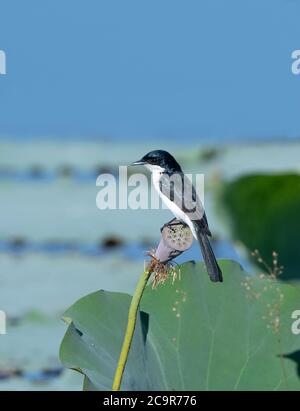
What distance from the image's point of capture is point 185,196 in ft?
5.88

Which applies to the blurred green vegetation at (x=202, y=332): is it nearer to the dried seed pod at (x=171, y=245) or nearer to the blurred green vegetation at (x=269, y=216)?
the dried seed pod at (x=171, y=245)

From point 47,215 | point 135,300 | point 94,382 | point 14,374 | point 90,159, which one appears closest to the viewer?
point 135,300

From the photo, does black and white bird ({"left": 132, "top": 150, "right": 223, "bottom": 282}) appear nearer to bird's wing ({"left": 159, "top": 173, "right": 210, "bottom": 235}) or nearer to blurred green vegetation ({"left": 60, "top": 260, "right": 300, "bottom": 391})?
bird's wing ({"left": 159, "top": 173, "right": 210, "bottom": 235})

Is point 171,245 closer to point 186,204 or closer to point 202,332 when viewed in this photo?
point 186,204

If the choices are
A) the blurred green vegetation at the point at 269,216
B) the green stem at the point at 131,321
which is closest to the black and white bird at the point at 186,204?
the green stem at the point at 131,321

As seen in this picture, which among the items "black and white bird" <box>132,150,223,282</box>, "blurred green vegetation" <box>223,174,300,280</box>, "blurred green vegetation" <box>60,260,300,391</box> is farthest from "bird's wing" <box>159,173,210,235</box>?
"blurred green vegetation" <box>223,174,300,280</box>

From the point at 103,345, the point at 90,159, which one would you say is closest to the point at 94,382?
the point at 103,345

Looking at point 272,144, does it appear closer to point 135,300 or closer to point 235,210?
point 235,210

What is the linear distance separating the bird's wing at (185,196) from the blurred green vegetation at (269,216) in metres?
1.31

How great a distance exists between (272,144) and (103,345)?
2585 millimetres

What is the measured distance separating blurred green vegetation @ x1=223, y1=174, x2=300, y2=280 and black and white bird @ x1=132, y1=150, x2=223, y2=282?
129 cm

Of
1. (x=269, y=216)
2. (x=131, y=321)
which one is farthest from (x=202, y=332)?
(x=269, y=216)

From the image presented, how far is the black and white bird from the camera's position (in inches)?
69.0

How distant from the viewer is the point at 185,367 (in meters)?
1.95
